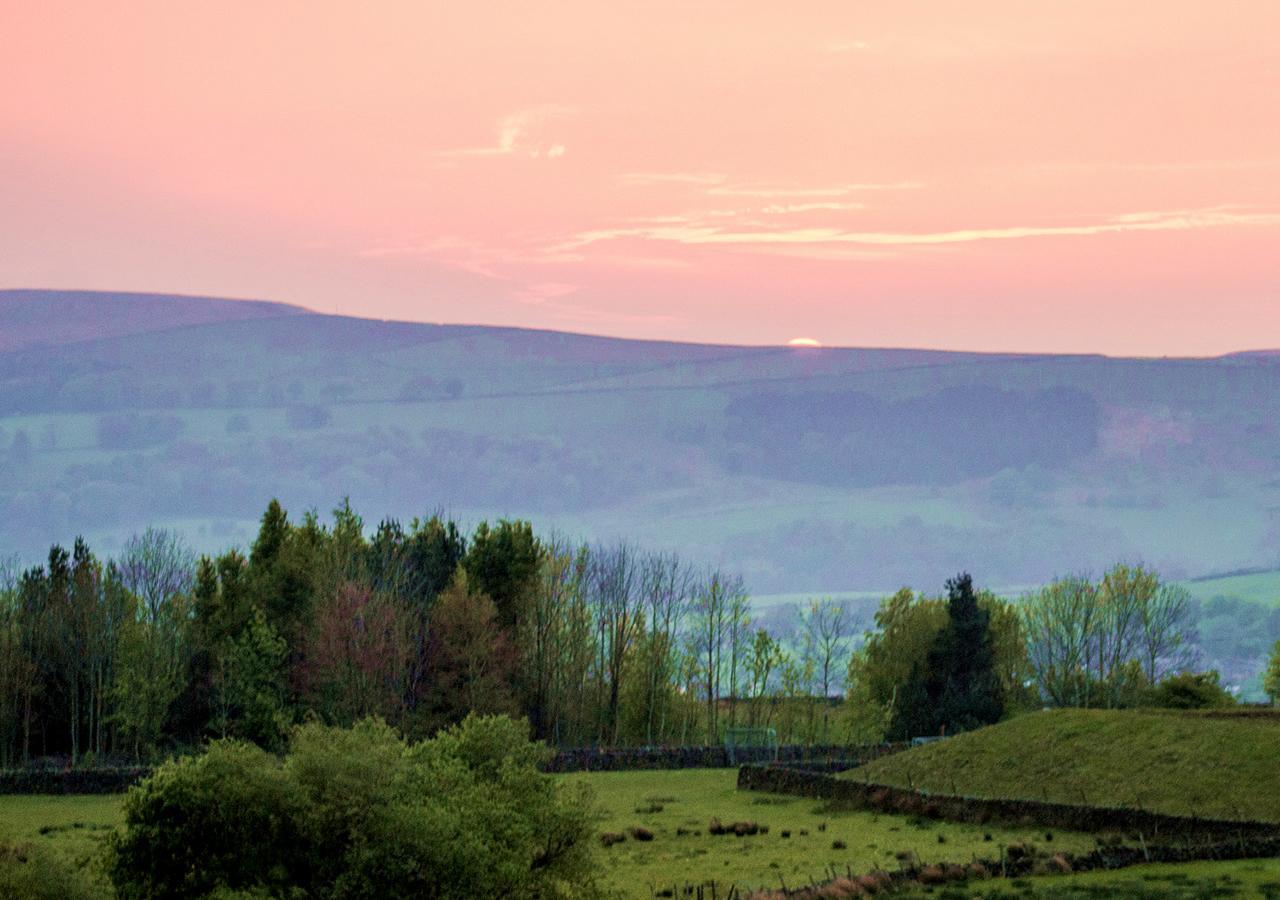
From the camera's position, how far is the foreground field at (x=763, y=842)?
59.1 m

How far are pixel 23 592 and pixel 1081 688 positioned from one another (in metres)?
80.2

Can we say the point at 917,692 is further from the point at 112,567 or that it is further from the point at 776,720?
the point at 112,567

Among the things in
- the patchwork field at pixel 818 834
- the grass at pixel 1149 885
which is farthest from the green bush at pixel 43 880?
the grass at pixel 1149 885

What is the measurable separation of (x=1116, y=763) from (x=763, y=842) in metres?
17.7

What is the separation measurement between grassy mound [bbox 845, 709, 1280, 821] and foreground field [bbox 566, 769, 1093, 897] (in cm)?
517

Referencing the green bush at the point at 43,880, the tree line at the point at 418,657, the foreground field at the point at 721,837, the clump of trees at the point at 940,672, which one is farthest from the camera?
the clump of trees at the point at 940,672

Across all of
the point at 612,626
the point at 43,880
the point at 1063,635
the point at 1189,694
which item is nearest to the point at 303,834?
the point at 43,880

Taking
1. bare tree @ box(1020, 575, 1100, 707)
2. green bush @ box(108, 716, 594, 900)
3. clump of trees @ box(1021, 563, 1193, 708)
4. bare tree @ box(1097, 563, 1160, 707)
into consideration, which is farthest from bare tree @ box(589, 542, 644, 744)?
green bush @ box(108, 716, 594, 900)

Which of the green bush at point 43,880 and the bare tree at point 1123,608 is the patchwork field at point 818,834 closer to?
the green bush at point 43,880

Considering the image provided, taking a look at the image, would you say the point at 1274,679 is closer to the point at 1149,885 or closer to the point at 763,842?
the point at 763,842

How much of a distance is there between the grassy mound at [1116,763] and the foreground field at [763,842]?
5167 mm

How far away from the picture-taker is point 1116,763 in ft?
247

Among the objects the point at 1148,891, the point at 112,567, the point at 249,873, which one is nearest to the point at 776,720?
the point at 112,567

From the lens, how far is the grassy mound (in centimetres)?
6944
